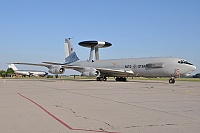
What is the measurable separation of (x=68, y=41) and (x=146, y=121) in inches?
2085

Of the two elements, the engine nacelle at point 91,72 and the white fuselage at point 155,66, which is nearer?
the white fuselage at point 155,66

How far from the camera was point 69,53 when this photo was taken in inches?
2260

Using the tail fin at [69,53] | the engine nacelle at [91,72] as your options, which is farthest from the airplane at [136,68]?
the tail fin at [69,53]

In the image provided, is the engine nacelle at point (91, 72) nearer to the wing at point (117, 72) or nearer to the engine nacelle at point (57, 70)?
A: the wing at point (117, 72)

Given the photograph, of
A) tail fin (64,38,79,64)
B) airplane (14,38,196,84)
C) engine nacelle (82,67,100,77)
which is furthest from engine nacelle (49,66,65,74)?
tail fin (64,38,79,64)

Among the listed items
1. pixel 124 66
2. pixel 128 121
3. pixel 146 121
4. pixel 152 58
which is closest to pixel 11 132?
pixel 128 121

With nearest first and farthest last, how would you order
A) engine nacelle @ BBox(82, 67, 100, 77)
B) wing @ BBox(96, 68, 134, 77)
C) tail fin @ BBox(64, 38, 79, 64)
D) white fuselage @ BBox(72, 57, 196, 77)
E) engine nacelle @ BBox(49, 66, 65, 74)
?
1. white fuselage @ BBox(72, 57, 196, 77)
2. wing @ BBox(96, 68, 134, 77)
3. engine nacelle @ BBox(82, 67, 100, 77)
4. engine nacelle @ BBox(49, 66, 65, 74)
5. tail fin @ BBox(64, 38, 79, 64)

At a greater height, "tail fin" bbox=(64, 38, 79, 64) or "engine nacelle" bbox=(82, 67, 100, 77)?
"tail fin" bbox=(64, 38, 79, 64)

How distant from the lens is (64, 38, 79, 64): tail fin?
183ft

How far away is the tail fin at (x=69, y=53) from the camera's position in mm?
55656

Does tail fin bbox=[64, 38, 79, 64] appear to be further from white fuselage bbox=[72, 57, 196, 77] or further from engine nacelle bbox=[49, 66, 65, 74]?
white fuselage bbox=[72, 57, 196, 77]

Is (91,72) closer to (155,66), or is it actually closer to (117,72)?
(117,72)

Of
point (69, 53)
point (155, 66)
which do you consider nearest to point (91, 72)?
point (155, 66)

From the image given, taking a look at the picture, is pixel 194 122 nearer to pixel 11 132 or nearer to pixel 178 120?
pixel 178 120
